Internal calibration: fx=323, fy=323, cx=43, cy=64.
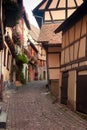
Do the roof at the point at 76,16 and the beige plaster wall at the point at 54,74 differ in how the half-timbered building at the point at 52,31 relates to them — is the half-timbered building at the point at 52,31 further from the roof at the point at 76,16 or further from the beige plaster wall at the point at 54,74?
the roof at the point at 76,16

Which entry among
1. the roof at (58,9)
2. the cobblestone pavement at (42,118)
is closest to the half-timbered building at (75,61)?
the cobblestone pavement at (42,118)

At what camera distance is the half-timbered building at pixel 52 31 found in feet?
68.9

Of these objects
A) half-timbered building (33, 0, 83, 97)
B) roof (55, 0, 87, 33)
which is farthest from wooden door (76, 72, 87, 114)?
half-timbered building (33, 0, 83, 97)

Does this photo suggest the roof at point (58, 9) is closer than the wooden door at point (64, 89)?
No

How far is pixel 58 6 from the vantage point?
21219mm

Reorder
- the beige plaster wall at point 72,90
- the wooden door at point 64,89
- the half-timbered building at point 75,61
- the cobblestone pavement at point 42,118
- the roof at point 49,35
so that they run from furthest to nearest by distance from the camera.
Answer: the roof at point 49,35
the wooden door at point 64,89
the beige plaster wall at point 72,90
the half-timbered building at point 75,61
the cobblestone pavement at point 42,118

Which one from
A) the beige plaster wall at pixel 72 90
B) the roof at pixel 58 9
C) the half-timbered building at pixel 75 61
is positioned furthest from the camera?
the roof at pixel 58 9

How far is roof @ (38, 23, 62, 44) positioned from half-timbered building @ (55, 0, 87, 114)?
3.52 m

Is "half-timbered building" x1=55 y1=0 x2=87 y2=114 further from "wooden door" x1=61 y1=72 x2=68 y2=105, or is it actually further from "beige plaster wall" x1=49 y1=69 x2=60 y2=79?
"beige plaster wall" x1=49 y1=69 x2=60 y2=79

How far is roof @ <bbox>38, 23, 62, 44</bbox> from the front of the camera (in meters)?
20.9

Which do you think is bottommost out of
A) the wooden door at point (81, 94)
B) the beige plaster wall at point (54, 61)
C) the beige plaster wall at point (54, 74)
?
the wooden door at point (81, 94)

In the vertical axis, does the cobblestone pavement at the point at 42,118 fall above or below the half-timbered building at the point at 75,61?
below

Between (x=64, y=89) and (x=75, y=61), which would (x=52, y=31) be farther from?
(x=75, y=61)

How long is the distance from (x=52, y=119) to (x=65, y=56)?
541cm
